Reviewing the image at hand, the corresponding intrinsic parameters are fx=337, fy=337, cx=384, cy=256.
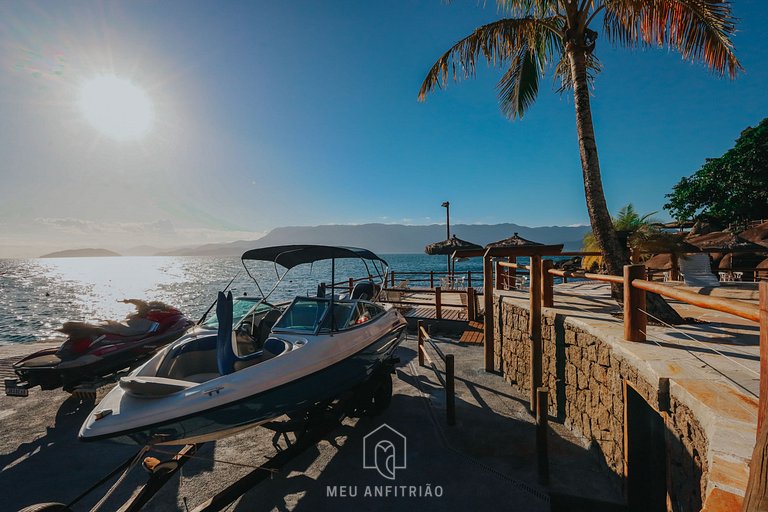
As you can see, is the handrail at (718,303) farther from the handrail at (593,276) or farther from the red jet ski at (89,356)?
the red jet ski at (89,356)

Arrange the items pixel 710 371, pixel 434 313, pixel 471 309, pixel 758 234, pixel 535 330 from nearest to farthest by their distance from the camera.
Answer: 1. pixel 710 371
2. pixel 535 330
3. pixel 471 309
4. pixel 434 313
5. pixel 758 234

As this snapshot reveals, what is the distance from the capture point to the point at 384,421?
5.66m

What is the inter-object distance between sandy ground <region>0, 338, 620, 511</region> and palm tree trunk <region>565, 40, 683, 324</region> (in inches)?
115

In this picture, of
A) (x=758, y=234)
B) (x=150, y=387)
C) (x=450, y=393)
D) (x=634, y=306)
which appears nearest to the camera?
(x=150, y=387)

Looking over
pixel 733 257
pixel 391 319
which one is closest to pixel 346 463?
pixel 391 319

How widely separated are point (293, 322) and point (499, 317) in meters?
5.04

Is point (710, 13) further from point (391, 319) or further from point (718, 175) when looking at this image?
point (718, 175)

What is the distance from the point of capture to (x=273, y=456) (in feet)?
15.5

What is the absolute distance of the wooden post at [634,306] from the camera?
12.6 feet

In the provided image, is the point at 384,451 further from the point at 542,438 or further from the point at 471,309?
the point at 471,309

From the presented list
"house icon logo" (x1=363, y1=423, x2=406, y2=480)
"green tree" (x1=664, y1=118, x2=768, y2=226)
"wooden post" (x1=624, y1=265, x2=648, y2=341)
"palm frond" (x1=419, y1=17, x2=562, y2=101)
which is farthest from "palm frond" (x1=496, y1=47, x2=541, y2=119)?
"green tree" (x1=664, y1=118, x2=768, y2=226)

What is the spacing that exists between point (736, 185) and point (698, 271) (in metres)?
19.4

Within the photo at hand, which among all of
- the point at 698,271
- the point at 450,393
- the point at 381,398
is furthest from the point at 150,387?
the point at 698,271

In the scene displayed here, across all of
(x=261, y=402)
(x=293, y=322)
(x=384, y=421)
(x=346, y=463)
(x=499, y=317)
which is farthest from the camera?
(x=499, y=317)
